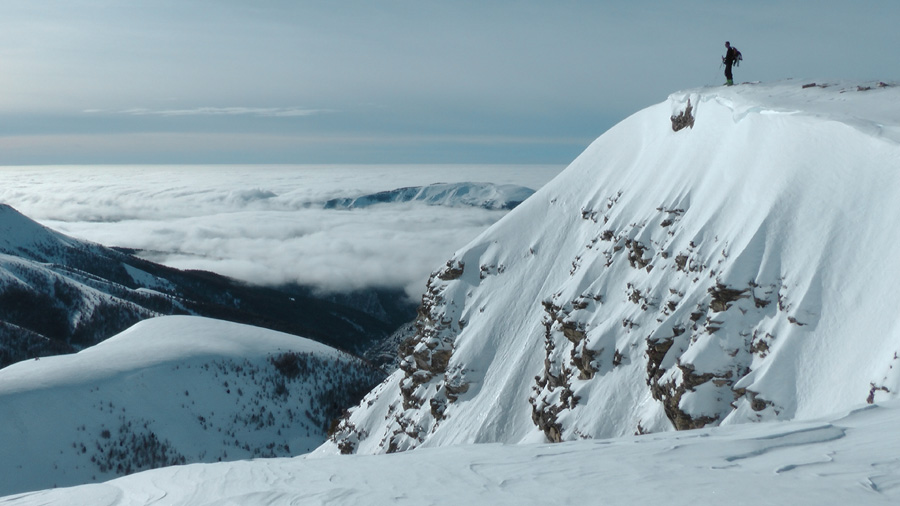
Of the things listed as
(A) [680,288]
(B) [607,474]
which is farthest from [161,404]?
(B) [607,474]

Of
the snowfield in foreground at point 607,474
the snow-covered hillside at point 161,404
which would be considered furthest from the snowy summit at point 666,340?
the snow-covered hillside at point 161,404

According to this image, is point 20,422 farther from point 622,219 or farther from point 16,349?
point 16,349

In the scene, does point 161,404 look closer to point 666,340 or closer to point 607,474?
point 666,340

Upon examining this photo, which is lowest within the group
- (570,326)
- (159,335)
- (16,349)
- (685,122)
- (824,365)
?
(16,349)

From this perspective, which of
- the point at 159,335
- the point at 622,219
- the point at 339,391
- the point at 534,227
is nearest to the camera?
the point at 622,219

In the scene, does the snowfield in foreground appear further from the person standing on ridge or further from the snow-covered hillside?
the snow-covered hillside

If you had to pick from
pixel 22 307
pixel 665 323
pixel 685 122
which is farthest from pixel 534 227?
pixel 22 307

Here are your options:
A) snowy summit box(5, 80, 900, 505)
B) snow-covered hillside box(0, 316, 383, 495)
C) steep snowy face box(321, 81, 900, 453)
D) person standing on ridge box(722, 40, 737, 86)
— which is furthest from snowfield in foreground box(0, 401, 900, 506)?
snow-covered hillside box(0, 316, 383, 495)
